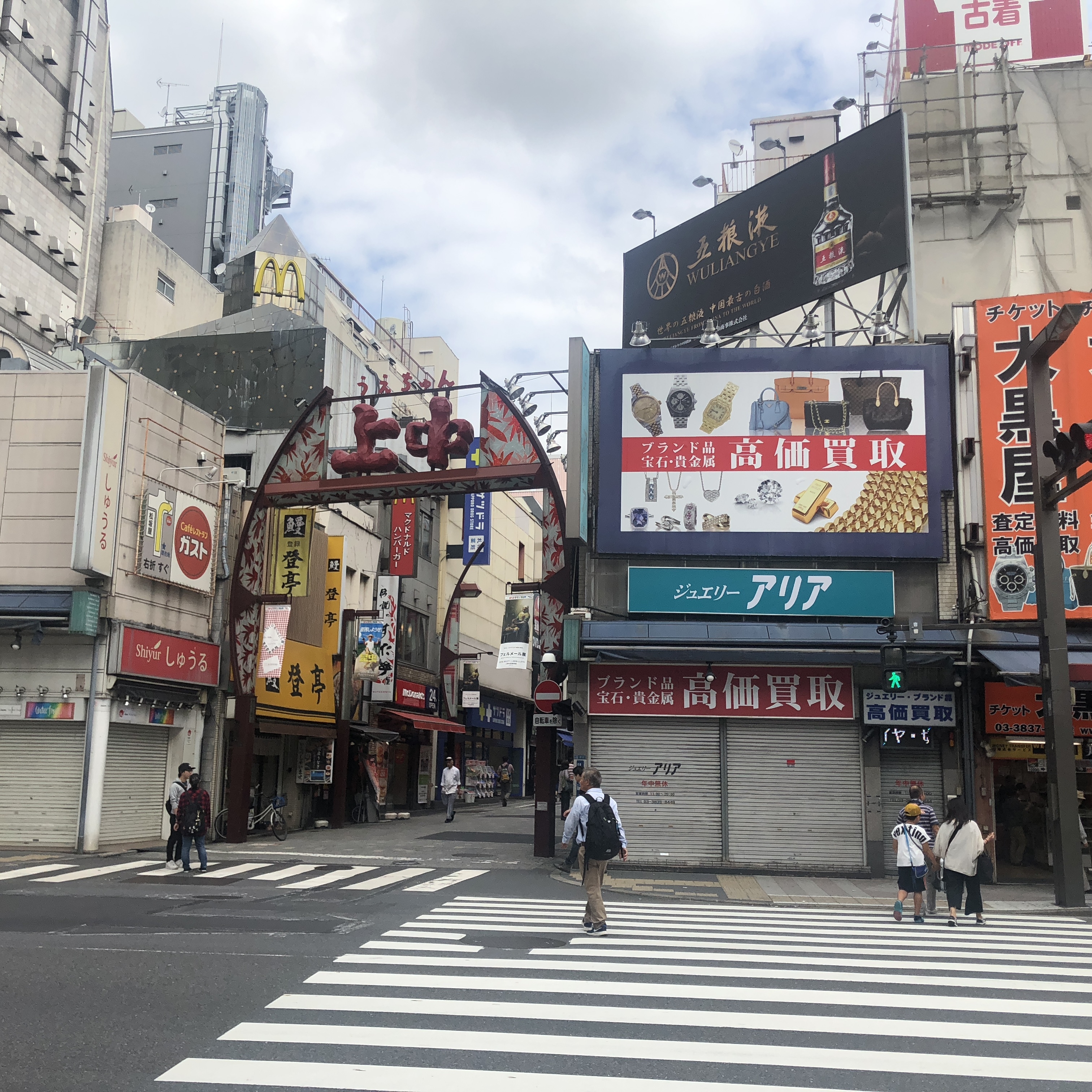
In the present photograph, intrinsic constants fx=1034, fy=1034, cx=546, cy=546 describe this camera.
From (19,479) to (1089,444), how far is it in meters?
21.0

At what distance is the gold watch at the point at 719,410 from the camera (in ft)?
70.3

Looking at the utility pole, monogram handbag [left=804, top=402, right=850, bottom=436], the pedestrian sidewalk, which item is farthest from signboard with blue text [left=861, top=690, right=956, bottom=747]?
monogram handbag [left=804, top=402, right=850, bottom=436]

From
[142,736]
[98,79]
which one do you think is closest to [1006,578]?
[142,736]

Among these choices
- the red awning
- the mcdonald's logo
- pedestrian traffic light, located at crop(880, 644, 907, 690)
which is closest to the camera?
pedestrian traffic light, located at crop(880, 644, 907, 690)

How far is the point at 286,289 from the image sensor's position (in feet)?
148

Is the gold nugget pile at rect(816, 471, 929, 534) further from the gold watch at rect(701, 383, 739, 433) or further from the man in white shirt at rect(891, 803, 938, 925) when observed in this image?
the man in white shirt at rect(891, 803, 938, 925)

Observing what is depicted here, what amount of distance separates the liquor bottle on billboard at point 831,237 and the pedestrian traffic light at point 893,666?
923 cm

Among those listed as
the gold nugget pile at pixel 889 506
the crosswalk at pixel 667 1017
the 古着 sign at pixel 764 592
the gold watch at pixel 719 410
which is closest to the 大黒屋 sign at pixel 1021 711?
the 古着 sign at pixel 764 592

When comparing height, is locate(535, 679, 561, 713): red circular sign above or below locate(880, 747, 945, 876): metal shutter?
above

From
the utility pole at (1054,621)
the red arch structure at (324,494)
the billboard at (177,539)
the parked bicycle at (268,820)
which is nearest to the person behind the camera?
the utility pole at (1054,621)

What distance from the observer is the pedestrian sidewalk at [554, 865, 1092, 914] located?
631 inches

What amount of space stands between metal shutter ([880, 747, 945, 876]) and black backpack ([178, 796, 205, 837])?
12.6 meters

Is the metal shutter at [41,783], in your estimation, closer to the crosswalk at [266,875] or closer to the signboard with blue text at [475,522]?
the crosswalk at [266,875]

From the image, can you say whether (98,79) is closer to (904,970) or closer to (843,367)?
(843,367)
